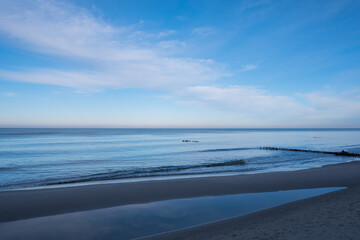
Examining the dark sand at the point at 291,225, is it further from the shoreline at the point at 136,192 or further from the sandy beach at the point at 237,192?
the shoreline at the point at 136,192

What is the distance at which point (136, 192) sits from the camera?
11945 mm

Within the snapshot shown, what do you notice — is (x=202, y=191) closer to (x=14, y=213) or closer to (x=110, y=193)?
(x=110, y=193)

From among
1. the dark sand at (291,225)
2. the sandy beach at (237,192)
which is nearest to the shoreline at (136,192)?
the sandy beach at (237,192)

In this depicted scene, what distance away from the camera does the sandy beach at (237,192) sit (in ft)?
21.2

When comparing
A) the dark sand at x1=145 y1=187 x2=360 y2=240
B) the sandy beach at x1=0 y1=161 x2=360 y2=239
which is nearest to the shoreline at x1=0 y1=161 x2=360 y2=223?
the sandy beach at x1=0 y1=161 x2=360 y2=239

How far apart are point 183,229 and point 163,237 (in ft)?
2.70

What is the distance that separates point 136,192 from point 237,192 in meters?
5.60

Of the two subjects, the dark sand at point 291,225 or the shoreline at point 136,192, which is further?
the shoreline at point 136,192

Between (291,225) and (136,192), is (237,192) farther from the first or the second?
(136,192)

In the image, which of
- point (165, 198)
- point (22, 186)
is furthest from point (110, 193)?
point (22, 186)

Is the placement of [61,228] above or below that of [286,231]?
below

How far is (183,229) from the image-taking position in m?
7.03

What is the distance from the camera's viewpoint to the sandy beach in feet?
21.2

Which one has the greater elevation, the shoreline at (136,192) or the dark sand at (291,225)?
the dark sand at (291,225)
